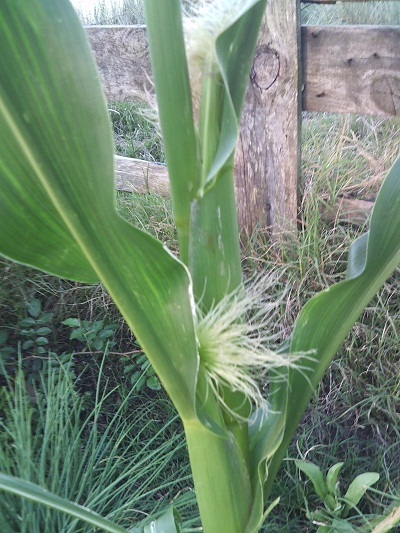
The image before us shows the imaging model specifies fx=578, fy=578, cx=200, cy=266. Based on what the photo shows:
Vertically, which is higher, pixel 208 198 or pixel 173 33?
pixel 173 33

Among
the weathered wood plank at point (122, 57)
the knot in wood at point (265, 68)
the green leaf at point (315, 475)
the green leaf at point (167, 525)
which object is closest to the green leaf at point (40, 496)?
the green leaf at point (167, 525)

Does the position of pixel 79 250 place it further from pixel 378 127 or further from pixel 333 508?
pixel 378 127

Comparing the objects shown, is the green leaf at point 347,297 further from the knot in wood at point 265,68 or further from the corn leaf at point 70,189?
the knot in wood at point 265,68

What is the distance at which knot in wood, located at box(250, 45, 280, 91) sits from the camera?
1.29 metres

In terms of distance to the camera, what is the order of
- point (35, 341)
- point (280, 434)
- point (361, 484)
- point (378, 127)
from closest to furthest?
point (280, 434) → point (361, 484) → point (35, 341) → point (378, 127)

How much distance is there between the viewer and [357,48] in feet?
4.08

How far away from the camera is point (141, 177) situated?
1.69 m

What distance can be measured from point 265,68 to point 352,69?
191mm

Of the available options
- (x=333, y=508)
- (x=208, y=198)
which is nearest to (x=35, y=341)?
(x=333, y=508)

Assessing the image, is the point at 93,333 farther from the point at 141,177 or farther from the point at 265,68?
the point at 265,68

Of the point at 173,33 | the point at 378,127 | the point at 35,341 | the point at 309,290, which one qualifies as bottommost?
the point at 35,341

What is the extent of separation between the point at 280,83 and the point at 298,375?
0.78 meters

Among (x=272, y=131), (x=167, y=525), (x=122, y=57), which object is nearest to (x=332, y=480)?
(x=167, y=525)

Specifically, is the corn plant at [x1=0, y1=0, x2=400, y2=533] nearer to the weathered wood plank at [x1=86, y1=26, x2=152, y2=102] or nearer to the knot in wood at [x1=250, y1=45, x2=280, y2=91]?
the knot in wood at [x1=250, y1=45, x2=280, y2=91]
